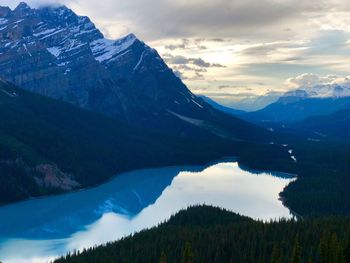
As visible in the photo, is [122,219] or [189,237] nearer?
[189,237]

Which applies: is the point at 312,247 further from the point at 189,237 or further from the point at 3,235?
the point at 3,235

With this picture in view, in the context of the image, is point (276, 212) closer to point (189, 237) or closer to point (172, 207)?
point (172, 207)

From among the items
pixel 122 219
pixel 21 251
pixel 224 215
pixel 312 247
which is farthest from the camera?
pixel 122 219

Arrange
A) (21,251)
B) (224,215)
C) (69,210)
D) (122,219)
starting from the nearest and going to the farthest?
1. (21,251)
2. (224,215)
3. (122,219)
4. (69,210)

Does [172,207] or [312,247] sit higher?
[172,207]

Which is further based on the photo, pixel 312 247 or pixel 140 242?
pixel 140 242

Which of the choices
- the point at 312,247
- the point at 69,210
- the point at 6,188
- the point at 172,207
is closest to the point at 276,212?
the point at 172,207

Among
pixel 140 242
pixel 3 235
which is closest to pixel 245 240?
pixel 140 242

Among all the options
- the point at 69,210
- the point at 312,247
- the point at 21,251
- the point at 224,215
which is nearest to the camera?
the point at 312,247

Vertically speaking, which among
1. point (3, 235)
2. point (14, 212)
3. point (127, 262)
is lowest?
point (127, 262)
